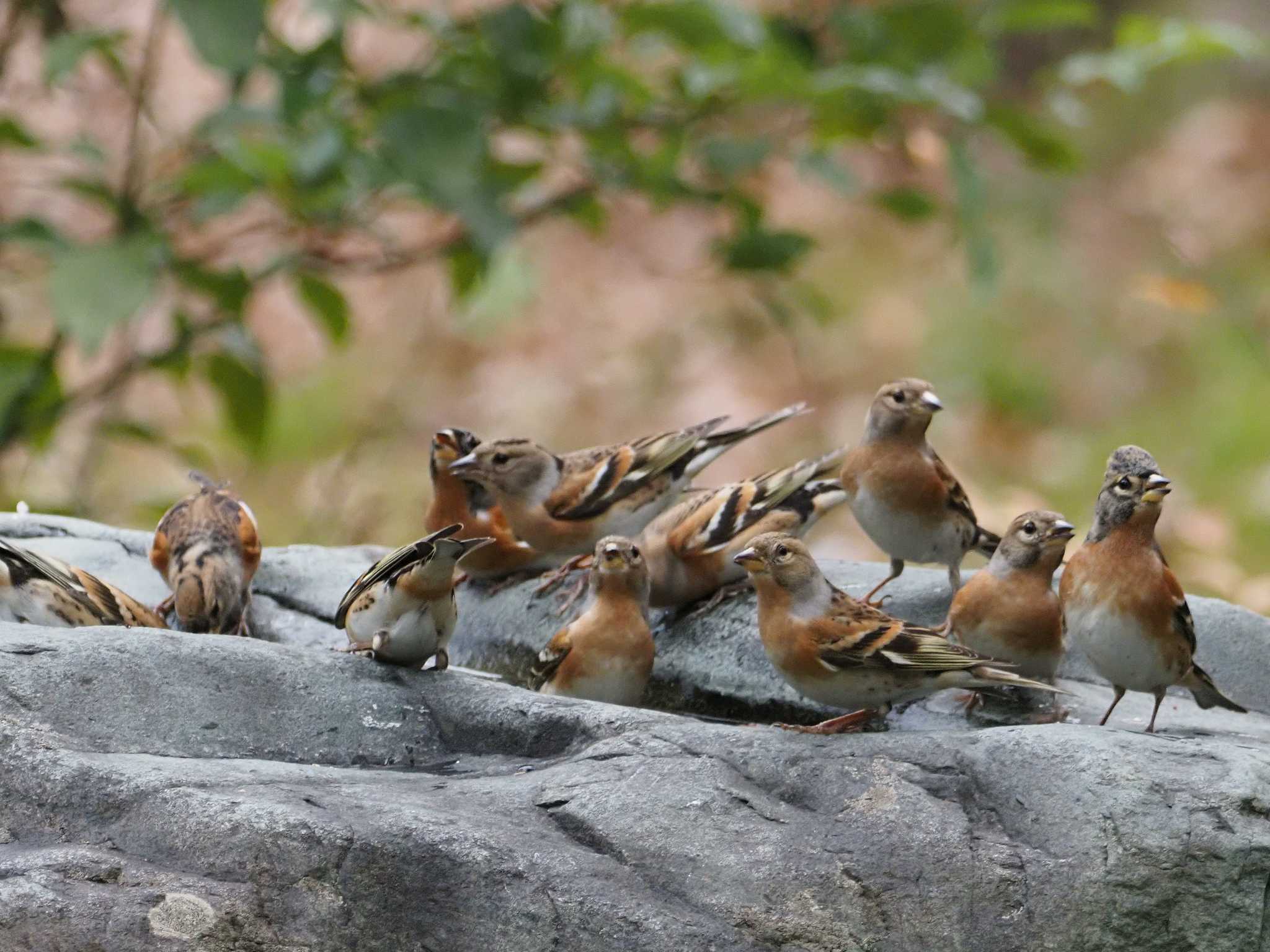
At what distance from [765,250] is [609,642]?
5.94 ft

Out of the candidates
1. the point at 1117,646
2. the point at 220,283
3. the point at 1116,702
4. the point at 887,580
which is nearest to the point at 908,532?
the point at 887,580

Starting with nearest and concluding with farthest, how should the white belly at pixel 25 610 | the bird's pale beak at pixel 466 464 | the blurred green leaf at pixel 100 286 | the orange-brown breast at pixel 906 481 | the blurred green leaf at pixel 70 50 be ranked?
the blurred green leaf at pixel 100 286 → the white belly at pixel 25 610 → the blurred green leaf at pixel 70 50 → the orange-brown breast at pixel 906 481 → the bird's pale beak at pixel 466 464

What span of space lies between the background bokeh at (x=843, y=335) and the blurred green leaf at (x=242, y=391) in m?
2.46

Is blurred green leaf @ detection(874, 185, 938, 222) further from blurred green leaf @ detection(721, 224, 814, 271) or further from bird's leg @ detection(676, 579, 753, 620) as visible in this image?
bird's leg @ detection(676, 579, 753, 620)

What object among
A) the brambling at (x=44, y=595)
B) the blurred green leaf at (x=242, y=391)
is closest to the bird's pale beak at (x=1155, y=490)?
the brambling at (x=44, y=595)

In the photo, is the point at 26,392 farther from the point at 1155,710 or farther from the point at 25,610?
the point at 1155,710

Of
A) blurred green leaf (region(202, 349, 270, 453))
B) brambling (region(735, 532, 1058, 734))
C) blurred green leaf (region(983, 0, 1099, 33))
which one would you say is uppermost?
blurred green leaf (region(983, 0, 1099, 33))

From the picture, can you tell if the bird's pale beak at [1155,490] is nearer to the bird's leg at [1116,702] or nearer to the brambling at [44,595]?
the bird's leg at [1116,702]

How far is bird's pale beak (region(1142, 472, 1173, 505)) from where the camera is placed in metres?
4.43

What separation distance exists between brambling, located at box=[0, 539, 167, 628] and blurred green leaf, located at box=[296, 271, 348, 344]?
165 cm

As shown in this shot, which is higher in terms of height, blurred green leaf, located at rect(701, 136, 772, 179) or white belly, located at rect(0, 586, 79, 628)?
blurred green leaf, located at rect(701, 136, 772, 179)

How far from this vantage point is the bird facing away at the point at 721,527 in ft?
18.7

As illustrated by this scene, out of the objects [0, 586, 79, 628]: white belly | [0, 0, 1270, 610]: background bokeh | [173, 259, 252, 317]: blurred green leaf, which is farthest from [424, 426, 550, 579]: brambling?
[0, 0, 1270, 610]: background bokeh

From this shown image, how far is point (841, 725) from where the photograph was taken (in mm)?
4535
